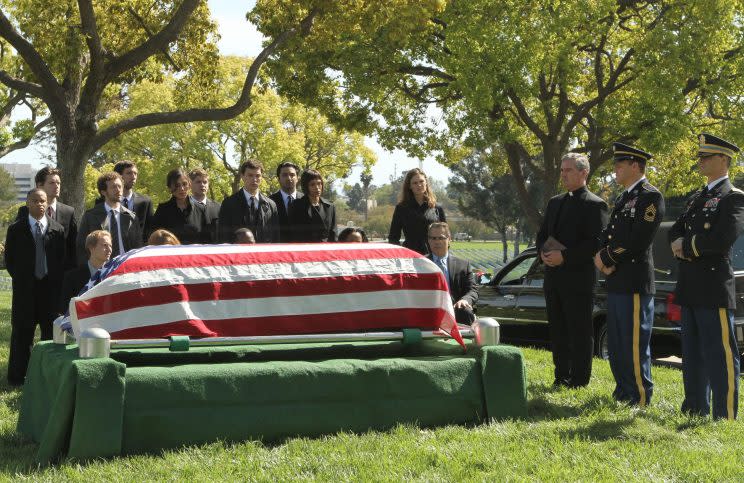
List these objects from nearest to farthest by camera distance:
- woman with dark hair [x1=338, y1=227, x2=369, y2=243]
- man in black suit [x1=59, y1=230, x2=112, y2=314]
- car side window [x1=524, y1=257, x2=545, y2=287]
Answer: man in black suit [x1=59, y1=230, x2=112, y2=314], woman with dark hair [x1=338, y1=227, x2=369, y2=243], car side window [x1=524, y1=257, x2=545, y2=287]

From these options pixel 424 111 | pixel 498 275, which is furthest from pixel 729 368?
pixel 424 111

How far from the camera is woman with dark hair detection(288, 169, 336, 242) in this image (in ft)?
23.6

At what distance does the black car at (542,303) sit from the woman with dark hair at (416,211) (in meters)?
1.88

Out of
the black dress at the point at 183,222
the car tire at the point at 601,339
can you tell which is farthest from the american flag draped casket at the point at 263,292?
the car tire at the point at 601,339

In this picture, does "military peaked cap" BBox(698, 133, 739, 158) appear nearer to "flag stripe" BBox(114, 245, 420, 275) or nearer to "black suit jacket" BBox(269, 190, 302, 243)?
"flag stripe" BBox(114, 245, 420, 275)

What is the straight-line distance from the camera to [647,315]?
5.51 metres

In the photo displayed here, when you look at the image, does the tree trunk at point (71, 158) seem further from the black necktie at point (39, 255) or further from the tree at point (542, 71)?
the tree at point (542, 71)

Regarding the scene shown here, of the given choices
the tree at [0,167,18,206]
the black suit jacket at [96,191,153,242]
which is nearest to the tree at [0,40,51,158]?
the black suit jacket at [96,191,153,242]

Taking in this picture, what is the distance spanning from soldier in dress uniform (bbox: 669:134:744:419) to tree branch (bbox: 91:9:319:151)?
807cm

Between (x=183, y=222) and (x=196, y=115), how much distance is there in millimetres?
5024

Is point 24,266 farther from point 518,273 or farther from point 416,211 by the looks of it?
point 518,273

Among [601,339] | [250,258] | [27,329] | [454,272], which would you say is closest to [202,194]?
[27,329]

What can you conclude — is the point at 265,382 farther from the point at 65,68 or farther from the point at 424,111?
the point at 424,111

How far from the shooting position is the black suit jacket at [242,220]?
703cm
